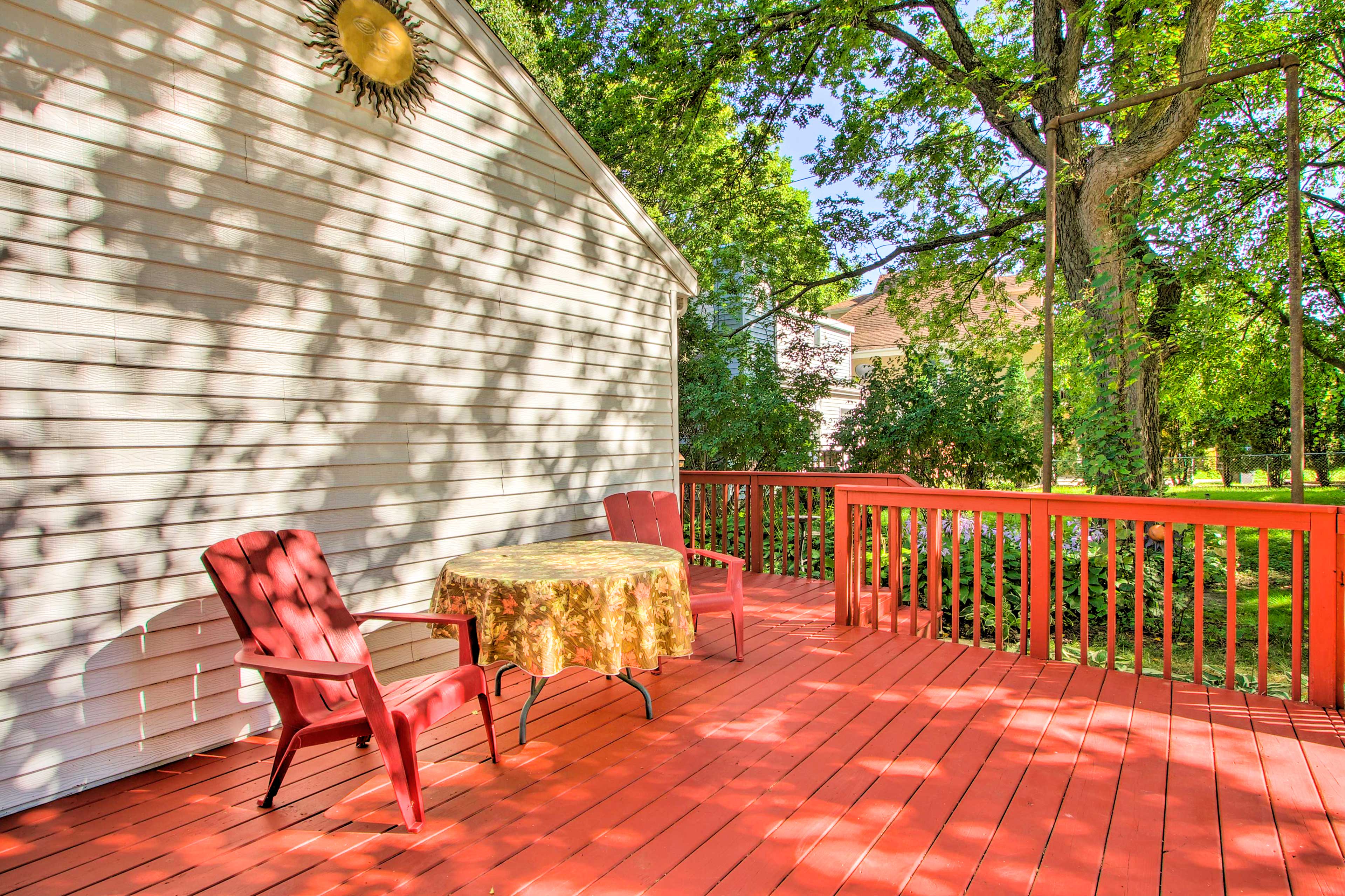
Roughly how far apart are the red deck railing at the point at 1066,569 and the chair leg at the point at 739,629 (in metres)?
0.95

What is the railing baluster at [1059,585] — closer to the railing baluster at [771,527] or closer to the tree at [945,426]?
the railing baluster at [771,527]

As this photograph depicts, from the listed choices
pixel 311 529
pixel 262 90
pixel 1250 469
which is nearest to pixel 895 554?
pixel 311 529

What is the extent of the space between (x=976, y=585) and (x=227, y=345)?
16.5 feet

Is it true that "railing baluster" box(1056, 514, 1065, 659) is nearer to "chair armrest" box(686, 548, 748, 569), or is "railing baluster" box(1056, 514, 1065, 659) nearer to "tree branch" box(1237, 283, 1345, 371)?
"chair armrest" box(686, 548, 748, 569)

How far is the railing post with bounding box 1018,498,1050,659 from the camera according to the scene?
12.5 ft

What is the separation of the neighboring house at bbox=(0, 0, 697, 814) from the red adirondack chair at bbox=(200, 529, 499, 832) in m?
0.44

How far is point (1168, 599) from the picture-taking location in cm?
338

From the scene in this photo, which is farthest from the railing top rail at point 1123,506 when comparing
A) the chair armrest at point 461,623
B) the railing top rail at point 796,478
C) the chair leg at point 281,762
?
the chair leg at point 281,762

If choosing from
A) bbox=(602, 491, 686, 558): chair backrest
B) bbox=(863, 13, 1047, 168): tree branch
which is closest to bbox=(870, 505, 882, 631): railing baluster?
bbox=(602, 491, 686, 558): chair backrest

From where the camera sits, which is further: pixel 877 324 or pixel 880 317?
pixel 880 317

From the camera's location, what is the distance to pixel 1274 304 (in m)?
10.2

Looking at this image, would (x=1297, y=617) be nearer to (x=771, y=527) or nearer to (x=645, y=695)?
(x=645, y=695)

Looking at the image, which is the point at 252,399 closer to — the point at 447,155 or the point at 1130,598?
the point at 447,155

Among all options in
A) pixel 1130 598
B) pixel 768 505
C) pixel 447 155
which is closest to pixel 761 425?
pixel 768 505
